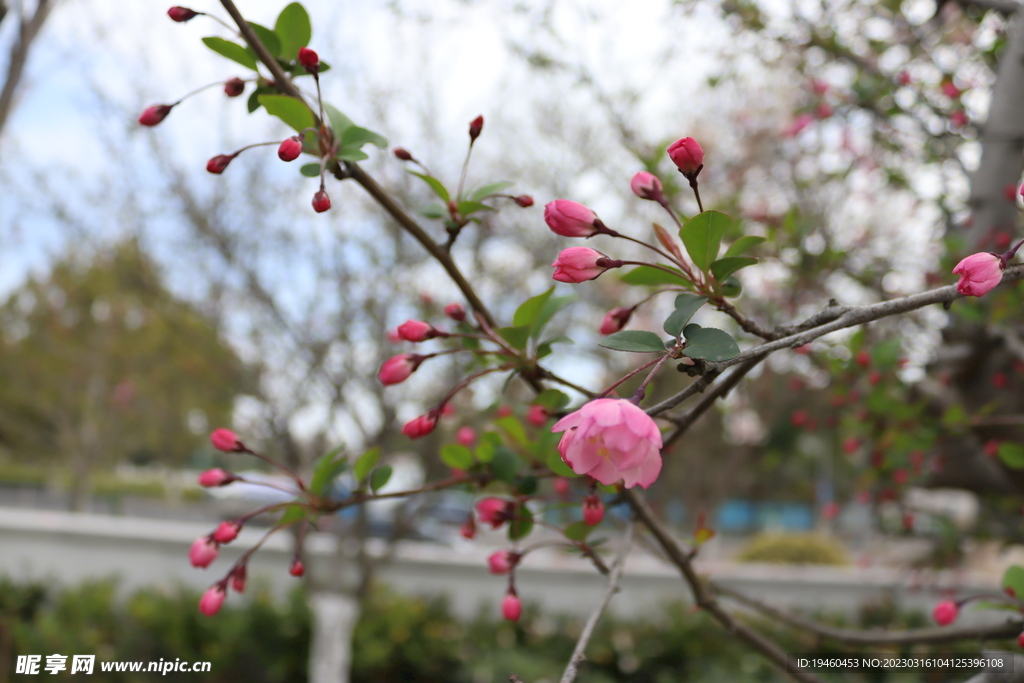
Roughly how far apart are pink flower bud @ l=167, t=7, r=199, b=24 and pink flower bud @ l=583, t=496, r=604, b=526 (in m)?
1.00

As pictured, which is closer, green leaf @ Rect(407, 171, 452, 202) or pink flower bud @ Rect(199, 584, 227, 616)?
green leaf @ Rect(407, 171, 452, 202)

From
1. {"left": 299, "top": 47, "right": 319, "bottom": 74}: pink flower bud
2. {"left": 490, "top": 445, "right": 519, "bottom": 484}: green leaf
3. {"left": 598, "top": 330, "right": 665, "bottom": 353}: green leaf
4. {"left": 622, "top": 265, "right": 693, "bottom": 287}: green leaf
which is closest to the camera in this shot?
{"left": 598, "top": 330, "right": 665, "bottom": 353}: green leaf

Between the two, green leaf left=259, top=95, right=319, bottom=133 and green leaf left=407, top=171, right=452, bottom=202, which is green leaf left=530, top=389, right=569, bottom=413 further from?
green leaf left=259, top=95, right=319, bottom=133

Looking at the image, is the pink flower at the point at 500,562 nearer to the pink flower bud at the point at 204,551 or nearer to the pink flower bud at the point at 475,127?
the pink flower bud at the point at 204,551

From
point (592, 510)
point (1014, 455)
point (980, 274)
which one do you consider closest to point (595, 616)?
point (592, 510)

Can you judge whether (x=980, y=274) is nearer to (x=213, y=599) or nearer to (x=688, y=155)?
(x=688, y=155)

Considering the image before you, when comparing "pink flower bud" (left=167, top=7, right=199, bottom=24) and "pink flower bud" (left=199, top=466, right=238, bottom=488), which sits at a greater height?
"pink flower bud" (left=167, top=7, right=199, bottom=24)

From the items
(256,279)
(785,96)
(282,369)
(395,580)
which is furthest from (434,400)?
(785,96)

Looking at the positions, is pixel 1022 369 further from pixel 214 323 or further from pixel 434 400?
pixel 214 323

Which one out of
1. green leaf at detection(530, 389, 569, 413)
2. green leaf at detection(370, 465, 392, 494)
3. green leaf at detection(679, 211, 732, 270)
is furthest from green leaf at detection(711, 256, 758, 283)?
green leaf at detection(370, 465, 392, 494)

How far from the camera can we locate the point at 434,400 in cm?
455

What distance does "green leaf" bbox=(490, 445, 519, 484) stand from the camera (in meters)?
1.28

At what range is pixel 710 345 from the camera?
821mm

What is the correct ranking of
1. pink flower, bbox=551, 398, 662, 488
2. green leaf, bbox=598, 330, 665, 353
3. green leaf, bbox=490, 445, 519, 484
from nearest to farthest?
1. pink flower, bbox=551, 398, 662, 488
2. green leaf, bbox=598, 330, 665, 353
3. green leaf, bbox=490, 445, 519, 484
